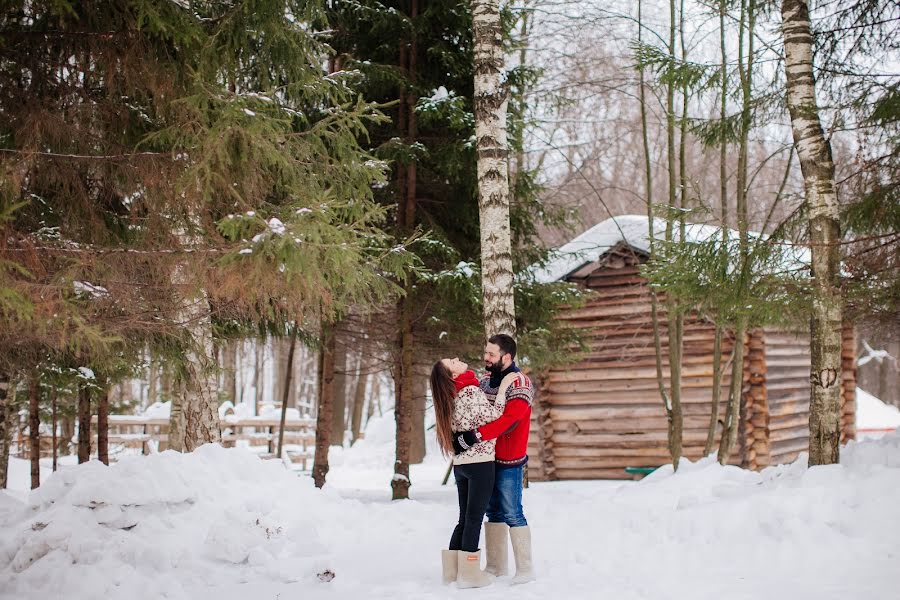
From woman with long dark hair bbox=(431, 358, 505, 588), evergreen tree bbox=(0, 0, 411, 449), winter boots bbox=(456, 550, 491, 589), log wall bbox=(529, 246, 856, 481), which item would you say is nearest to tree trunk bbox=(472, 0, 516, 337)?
evergreen tree bbox=(0, 0, 411, 449)

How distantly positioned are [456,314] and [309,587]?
579 centimetres

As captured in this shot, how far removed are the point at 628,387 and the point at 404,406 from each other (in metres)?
5.91

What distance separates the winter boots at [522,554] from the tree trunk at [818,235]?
3432mm

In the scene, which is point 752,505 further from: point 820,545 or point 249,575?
point 249,575

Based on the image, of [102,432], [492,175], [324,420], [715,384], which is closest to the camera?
[492,175]

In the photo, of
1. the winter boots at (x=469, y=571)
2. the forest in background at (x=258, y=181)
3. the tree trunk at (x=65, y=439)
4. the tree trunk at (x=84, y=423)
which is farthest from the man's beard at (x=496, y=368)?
the tree trunk at (x=65, y=439)

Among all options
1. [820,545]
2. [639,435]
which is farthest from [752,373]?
[820,545]

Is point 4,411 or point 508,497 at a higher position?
point 4,411

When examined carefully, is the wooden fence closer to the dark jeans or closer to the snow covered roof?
the snow covered roof

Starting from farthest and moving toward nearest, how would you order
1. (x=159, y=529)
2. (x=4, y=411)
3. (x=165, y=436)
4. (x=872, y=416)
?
1. (x=872, y=416)
2. (x=165, y=436)
3. (x=4, y=411)
4. (x=159, y=529)

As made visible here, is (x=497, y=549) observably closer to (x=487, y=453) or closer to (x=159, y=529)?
(x=487, y=453)

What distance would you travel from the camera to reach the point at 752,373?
1464cm

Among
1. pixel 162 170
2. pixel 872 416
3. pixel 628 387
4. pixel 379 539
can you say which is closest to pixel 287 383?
Answer: pixel 628 387

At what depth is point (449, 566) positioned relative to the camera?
18.6 ft
